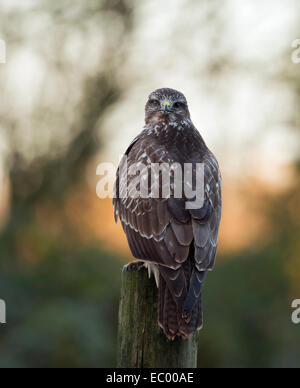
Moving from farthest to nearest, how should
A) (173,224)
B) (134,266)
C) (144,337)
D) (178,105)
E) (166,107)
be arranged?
(178,105), (166,107), (134,266), (173,224), (144,337)

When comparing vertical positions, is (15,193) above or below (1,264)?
above

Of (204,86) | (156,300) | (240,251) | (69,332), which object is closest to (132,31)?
(204,86)

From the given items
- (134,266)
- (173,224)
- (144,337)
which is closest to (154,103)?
(173,224)

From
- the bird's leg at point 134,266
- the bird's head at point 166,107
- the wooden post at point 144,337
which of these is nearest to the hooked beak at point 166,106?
the bird's head at point 166,107

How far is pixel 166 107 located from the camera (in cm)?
562

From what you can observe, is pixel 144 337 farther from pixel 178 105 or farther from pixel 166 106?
pixel 178 105

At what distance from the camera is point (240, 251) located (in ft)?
35.9

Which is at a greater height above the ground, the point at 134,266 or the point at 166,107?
the point at 166,107

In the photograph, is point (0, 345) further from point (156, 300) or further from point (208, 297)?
point (156, 300)

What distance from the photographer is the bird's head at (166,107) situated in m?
5.59

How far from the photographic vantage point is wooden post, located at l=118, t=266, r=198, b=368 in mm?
3824

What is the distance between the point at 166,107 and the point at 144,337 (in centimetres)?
248

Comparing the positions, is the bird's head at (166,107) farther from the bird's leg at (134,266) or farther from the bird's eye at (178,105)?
the bird's leg at (134,266)

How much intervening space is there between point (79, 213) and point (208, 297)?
3.17 meters
